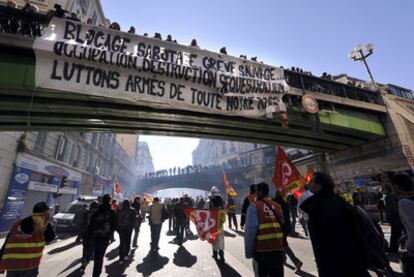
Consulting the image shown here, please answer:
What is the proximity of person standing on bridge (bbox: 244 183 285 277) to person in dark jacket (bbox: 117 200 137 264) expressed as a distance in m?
4.81

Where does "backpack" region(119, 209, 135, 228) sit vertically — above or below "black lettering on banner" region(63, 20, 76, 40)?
below

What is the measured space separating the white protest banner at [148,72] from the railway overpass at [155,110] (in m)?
0.06

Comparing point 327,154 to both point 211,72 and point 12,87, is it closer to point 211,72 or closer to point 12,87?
point 211,72

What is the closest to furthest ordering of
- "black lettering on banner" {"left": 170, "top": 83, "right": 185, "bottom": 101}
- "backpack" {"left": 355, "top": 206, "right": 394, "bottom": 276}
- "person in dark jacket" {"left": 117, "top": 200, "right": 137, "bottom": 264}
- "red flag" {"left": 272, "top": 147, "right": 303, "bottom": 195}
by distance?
"backpack" {"left": 355, "top": 206, "right": 394, "bottom": 276} < "black lettering on banner" {"left": 170, "top": 83, "right": 185, "bottom": 101} < "red flag" {"left": 272, "top": 147, "right": 303, "bottom": 195} < "person in dark jacket" {"left": 117, "top": 200, "right": 137, "bottom": 264}

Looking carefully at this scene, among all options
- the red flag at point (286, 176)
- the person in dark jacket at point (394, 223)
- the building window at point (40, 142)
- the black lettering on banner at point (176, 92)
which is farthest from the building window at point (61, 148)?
the person in dark jacket at point (394, 223)

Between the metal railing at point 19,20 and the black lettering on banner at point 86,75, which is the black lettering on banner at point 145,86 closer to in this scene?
the black lettering on banner at point 86,75

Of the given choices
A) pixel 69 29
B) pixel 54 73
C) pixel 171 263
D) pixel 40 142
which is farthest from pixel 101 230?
pixel 40 142

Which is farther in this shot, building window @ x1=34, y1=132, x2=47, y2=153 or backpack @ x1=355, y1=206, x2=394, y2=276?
building window @ x1=34, y1=132, x2=47, y2=153

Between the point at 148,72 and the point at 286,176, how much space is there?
4.85 metres

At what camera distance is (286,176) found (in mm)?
6410

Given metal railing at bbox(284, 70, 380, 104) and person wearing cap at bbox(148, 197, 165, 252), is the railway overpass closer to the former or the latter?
metal railing at bbox(284, 70, 380, 104)

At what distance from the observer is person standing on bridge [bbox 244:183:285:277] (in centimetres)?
315

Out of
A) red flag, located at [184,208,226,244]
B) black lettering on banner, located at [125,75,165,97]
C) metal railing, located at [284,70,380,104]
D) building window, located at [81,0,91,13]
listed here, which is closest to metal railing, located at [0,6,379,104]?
metal railing, located at [284,70,380,104]

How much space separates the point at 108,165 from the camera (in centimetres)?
4203
